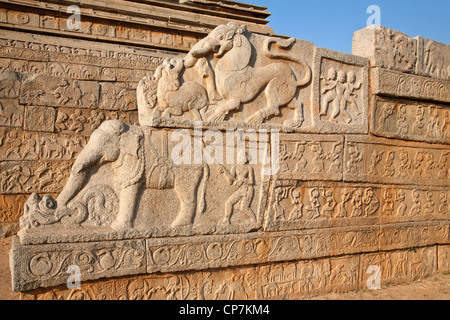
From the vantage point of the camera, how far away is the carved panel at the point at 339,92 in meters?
4.14

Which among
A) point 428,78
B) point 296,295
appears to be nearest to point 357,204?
point 296,295

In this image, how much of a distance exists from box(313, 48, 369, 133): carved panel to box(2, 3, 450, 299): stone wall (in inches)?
0.6

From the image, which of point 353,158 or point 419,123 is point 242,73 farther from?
point 419,123

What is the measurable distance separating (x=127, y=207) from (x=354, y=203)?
8.14 feet

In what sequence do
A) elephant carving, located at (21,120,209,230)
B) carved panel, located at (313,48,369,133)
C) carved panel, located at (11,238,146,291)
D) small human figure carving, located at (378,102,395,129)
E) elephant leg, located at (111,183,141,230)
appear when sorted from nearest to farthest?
1. carved panel, located at (11,238,146,291)
2. elephant carving, located at (21,120,209,230)
3. elephant leg, located at (111,183,141,230)
4. carved panel, located at (313,48,369,133)
5. small human figure carving, located at (378,102,395,129)

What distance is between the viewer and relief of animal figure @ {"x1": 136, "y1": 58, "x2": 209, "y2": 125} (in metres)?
3.46

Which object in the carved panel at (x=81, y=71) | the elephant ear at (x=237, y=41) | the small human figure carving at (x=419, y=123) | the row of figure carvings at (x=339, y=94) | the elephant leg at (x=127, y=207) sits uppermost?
the carved panel at (x=81, y=71)

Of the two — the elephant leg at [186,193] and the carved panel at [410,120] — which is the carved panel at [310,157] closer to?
the carved panel at [410,120]

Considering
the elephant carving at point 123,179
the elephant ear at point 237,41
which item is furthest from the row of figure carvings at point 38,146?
the elephant ear at point 237,41

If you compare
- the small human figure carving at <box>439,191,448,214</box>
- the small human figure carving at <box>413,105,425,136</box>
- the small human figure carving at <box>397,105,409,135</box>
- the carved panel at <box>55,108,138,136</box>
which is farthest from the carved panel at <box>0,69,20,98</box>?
the small human figure carving at <box>439,191,448,214</box>

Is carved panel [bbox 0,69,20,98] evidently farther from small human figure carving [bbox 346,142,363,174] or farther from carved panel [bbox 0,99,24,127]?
small human figure carving [bbox 346,142,363,174]

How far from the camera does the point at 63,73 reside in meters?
6.29

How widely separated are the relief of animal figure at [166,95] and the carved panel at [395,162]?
1.84 metres

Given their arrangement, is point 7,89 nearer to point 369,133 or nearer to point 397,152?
point 369,133
